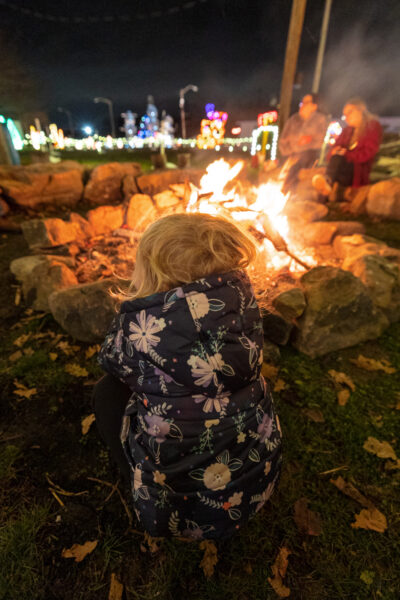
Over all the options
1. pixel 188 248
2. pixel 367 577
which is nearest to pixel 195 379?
pixel 188 248

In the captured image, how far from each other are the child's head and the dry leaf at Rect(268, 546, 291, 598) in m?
1.51

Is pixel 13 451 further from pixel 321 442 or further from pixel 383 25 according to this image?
pixel 383 25

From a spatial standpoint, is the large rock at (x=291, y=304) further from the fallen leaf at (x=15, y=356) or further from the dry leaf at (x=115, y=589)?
the fallen leaf at (x=15, y=356)

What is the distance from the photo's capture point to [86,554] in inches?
61.3

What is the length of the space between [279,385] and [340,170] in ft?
20.7

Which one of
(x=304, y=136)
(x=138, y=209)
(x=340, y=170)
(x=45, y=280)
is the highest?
(x=304, y=136)

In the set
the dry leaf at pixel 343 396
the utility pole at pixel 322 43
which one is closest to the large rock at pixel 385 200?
the dry leaf at pixel 343 396

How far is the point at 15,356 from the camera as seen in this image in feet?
9.13

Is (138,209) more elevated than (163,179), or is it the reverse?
(163,179)

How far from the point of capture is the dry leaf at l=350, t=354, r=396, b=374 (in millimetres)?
2697

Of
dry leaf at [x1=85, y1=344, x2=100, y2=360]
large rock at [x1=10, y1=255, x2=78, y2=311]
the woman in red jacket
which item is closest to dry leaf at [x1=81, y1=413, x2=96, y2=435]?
dry leaf at [x1=85, y1=344, x2=100, y2=360]

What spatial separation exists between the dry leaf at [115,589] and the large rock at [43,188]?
688 centimetres

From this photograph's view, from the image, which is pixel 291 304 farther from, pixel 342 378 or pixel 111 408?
pixel 111 408

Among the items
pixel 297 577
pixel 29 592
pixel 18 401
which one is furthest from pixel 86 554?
pixel 18 401
